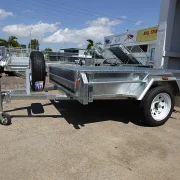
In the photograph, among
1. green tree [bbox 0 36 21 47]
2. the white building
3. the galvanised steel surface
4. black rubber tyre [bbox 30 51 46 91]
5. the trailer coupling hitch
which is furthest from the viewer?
green tree [bbox 0 36 21 47]

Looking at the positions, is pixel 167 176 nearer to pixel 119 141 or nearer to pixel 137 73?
pixel 119 141

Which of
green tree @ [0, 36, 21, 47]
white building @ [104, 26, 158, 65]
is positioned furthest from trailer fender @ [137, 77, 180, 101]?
green tree @ [0, 36, 21, 47]

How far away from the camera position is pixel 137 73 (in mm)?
4027

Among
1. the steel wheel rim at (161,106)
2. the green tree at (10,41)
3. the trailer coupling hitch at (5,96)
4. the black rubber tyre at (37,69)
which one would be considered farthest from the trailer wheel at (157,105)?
the green tree at (10,41)

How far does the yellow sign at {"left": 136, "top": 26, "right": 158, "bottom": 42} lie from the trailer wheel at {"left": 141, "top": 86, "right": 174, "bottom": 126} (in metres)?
19.9

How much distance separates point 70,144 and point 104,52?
794 inches

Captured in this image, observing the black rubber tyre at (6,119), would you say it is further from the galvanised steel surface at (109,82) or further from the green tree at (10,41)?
the green tree at (10,41)

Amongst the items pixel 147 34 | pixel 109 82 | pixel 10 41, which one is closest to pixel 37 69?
pixel 109 82

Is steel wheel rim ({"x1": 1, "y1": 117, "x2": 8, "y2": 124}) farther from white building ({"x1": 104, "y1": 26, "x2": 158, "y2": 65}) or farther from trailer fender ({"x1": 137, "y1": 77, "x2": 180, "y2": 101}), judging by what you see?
white building ({"x1": 104, "y1": 26, "x2": 158, "y2": 65})

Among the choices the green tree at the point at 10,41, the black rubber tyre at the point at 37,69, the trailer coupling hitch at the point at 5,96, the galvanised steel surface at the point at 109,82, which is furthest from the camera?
the green tree at the point at 10,41

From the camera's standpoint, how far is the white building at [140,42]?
58.4 ft

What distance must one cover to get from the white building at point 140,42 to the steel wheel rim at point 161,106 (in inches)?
471

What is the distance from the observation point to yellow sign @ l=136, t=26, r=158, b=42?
2297cm

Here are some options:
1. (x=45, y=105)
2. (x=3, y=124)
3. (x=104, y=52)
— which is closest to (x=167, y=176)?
(x=3, y=124)
